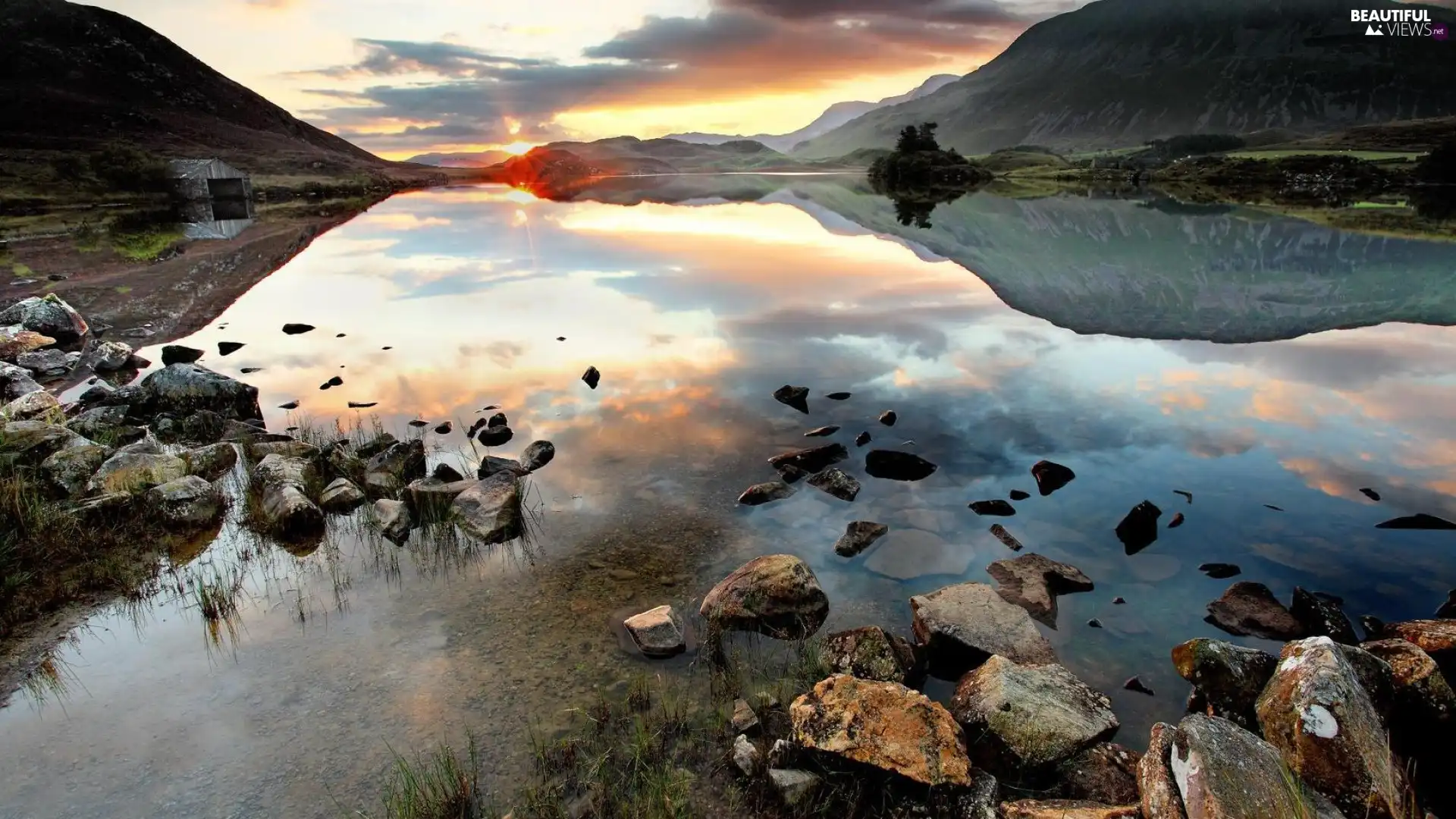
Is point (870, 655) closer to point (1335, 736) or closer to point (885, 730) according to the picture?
point (885, 730)

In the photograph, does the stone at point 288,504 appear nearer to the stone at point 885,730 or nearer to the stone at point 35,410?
the stone at point 35,410

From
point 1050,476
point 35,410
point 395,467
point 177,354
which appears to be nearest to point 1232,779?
point 1050,476

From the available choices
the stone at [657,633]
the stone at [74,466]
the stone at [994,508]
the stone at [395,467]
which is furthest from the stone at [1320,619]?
the stone at [74,466]

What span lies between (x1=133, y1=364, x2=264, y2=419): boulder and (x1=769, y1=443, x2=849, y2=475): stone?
13.5 meters

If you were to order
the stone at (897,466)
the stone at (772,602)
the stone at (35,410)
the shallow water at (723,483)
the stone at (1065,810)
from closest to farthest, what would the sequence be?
the stone at (1065,810) < the shallow water at (723,483) < the stone at (772,602) < the stone at (897,466) < the stone at (35,410)

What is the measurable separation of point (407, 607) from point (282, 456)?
6.42 m

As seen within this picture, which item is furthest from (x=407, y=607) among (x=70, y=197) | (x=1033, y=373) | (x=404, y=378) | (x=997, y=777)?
(x=70, y=197)

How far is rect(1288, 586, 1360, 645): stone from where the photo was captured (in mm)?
9320

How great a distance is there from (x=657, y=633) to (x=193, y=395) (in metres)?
15.4

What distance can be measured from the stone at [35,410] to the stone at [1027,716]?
19.0 metres

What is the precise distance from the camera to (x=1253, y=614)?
986cm

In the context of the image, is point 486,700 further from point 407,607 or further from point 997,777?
point 997,777

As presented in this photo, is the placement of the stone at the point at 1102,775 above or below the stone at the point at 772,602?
below

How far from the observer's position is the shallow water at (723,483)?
312 inches
